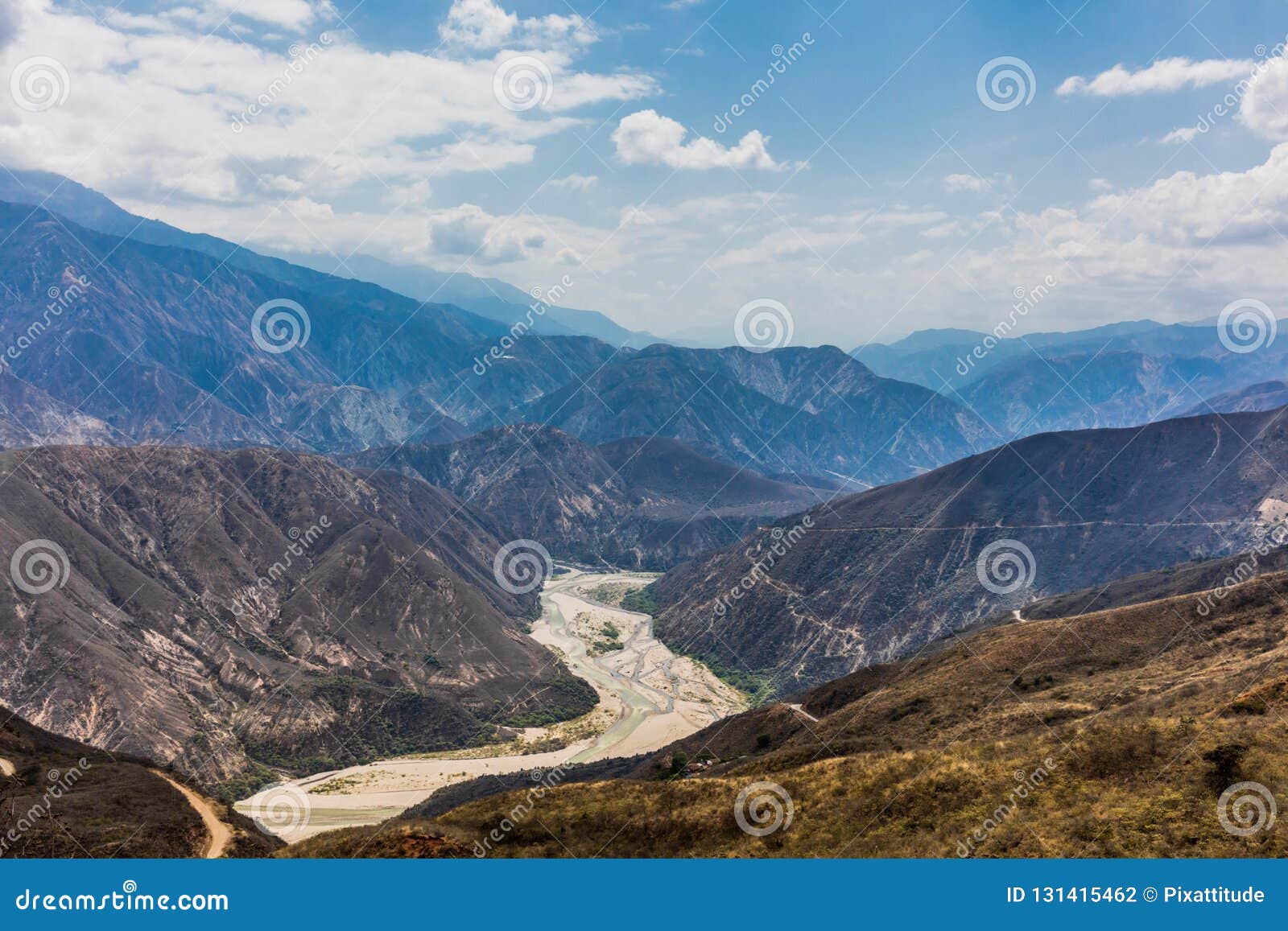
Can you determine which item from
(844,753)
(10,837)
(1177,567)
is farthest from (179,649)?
(1177,567)

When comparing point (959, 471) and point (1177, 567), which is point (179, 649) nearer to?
point (1177, 567)
